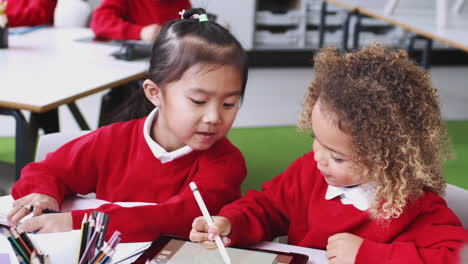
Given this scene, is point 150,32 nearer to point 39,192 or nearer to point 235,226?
point 39,192

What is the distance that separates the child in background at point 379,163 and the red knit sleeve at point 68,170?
388 mm

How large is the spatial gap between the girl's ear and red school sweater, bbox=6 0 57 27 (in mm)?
1949

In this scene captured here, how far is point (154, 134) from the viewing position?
1347mm

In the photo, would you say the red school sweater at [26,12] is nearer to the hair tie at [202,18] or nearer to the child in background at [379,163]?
Answer: the hair tie at [202,18]

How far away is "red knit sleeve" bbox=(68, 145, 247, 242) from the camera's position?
3.48 feet

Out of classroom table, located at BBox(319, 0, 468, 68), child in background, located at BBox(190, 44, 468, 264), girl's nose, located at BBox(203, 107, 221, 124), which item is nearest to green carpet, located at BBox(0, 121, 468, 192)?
classroom table, located at BBox(319, 0, 468, 68)

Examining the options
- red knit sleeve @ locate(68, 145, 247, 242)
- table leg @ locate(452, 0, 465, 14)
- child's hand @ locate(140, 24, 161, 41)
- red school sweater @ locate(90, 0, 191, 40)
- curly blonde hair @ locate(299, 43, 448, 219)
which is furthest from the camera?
table leg @ locate(452, 0, 465, 14)

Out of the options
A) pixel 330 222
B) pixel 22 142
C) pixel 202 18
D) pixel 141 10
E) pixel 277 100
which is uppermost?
pixel 202 18

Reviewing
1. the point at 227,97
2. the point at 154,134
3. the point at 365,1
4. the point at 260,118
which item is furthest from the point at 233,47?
the point at 365,1

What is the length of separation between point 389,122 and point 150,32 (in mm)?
1788

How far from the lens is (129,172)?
1297 millimetres

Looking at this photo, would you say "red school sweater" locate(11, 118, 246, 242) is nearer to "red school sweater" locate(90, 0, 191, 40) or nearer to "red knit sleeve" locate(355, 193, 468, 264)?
"red knit sleeve" locate(355, 193, 468, 264)

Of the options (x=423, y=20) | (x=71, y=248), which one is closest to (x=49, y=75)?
(x=71, y=248)

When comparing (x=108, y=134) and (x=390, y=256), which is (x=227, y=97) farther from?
(x=390, y=256)
